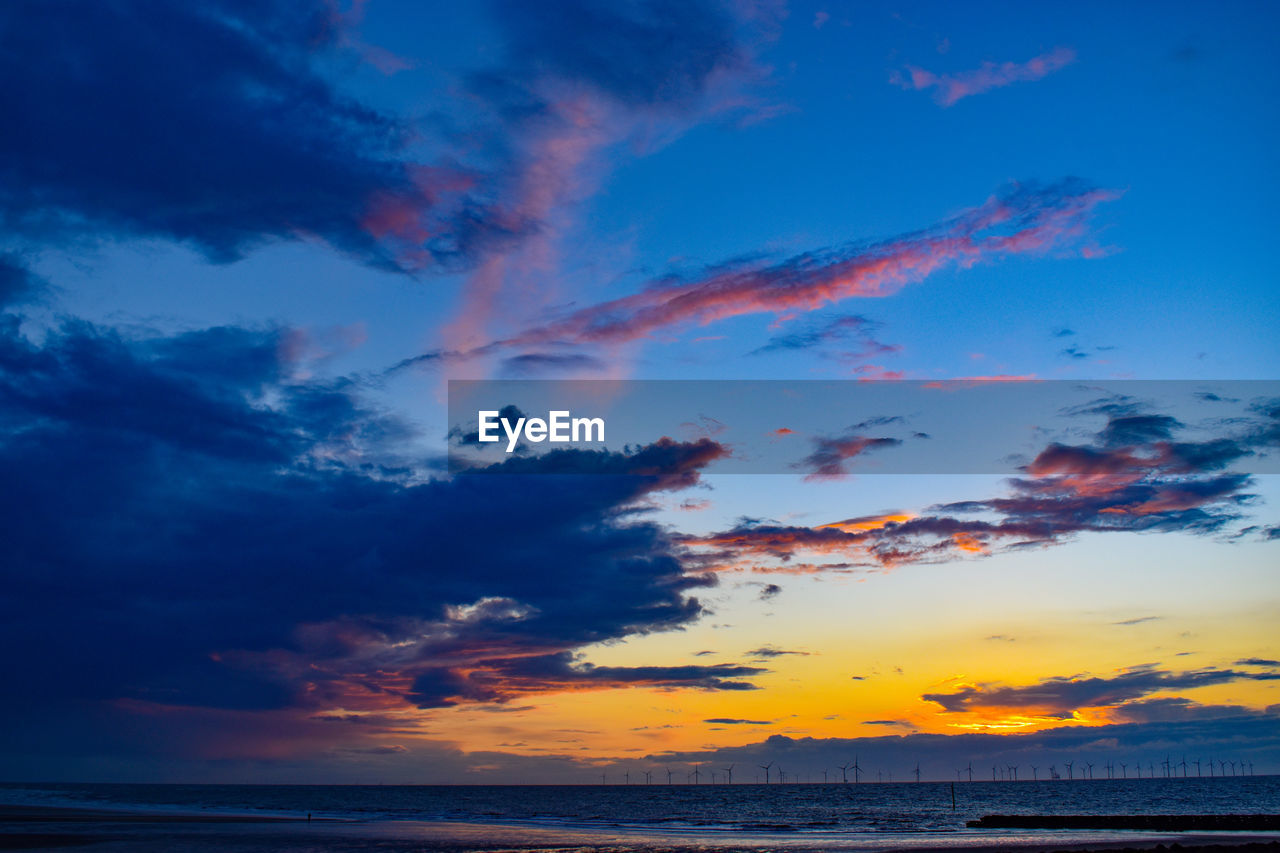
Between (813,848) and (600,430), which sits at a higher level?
(600,430)

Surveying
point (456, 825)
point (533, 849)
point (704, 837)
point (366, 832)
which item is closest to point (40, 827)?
point (366, 832)

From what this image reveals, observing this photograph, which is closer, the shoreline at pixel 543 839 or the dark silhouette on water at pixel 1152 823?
the shoreline at pixel 543 839

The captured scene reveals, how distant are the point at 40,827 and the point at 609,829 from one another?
62707 millimetres

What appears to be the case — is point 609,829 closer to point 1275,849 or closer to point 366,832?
point 366,832

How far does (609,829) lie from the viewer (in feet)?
351

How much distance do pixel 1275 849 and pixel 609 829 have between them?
6980cm

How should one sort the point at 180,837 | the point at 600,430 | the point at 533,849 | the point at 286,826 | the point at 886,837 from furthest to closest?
the point at 286,826, the point at 886,837, the point at 180,837, the point at 533,849, the point at 600,430

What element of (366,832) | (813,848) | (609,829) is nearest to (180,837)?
(366,832)

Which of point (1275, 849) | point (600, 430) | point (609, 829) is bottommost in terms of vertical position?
point (609, 829)

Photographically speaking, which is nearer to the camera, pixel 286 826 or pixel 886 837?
pixel 886 837

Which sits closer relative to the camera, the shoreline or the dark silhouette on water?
the shoreline

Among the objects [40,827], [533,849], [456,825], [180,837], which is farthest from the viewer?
[456,825]

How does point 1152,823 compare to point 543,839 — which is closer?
point 543,839

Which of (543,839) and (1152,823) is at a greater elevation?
(543,839)
